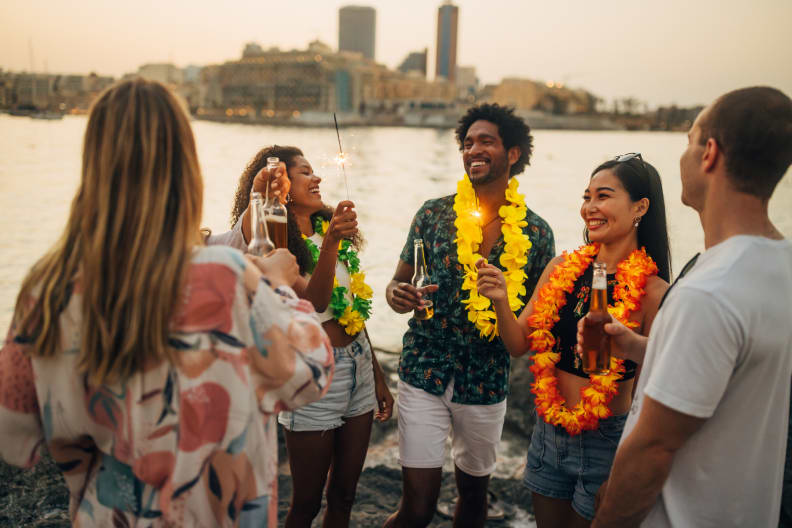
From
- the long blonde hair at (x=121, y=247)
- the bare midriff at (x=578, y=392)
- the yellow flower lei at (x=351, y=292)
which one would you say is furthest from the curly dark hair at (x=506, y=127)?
the long blonde hair at (x=121, y=247)

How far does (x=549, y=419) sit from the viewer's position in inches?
91.0

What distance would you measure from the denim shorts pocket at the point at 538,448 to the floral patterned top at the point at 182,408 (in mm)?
1351

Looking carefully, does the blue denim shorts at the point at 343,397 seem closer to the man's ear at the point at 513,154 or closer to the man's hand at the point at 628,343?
the man's hand at the point at 628,343

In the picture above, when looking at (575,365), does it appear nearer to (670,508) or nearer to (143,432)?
(670,508)

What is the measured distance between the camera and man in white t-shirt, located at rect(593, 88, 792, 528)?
124cm

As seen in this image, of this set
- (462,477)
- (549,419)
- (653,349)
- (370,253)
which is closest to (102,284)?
(653,349)

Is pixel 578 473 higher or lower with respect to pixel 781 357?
lower

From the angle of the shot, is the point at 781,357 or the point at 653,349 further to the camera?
the point at 653,349

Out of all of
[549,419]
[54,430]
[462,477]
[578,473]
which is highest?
Answer: [54,430]

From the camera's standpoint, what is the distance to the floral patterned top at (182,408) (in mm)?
1239

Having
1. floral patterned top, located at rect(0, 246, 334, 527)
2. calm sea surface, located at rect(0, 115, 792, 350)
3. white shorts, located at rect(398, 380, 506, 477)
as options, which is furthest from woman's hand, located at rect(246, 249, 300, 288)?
Answer: white shorts, located at rect(398, 380, 506, 477)

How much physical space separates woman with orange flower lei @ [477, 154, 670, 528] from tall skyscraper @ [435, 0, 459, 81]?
196m

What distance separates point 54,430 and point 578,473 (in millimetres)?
1871

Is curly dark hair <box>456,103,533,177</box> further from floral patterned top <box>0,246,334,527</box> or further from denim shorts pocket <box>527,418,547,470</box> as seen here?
floral patterned top <box>0,246,334,527</box>
